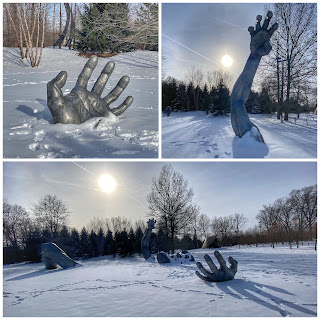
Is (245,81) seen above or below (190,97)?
below

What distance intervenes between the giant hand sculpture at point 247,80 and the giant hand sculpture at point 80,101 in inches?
101

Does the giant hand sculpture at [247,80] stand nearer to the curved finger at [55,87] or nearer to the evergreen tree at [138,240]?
the curved finger at [55,87]

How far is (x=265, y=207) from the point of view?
45.1ft

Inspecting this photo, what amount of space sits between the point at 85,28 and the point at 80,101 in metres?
10.9

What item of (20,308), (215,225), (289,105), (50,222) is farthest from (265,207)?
(20,308)

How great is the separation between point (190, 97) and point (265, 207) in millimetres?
7189

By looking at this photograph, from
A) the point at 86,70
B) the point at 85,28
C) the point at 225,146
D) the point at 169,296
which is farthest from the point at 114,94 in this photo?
the point at 85,28

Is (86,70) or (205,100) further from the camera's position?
(205,100)

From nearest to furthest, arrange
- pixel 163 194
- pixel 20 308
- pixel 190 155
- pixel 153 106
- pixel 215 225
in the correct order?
pixel 20 308, pixel 190 155, pixel 153 106, pixel 163 194, pixel 215 225

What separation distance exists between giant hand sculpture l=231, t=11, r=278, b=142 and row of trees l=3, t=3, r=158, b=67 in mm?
5441

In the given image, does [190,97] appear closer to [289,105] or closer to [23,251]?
[289,105]

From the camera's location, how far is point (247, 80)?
17.4 feet

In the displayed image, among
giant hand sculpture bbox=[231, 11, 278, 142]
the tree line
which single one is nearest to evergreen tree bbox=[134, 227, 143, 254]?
the tree line

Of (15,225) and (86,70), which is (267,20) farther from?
(15,225)
